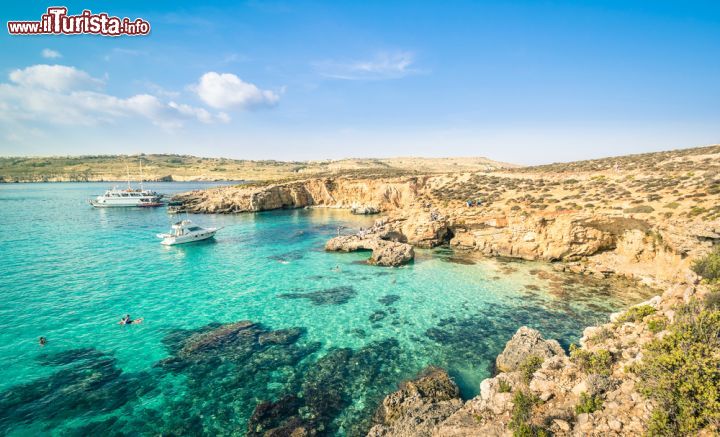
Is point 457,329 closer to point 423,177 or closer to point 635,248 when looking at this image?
point 635,248

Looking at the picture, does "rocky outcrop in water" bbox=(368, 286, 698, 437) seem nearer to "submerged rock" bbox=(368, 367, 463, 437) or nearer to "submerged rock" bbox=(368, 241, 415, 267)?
"submerged rock" bbox=(368, 367, 463, 437)

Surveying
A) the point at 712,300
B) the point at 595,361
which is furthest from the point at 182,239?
the point at 712,300

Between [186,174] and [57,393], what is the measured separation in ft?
572

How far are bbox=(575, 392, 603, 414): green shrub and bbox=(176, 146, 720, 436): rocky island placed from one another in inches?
1.0

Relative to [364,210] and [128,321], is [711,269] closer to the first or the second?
[128,321]

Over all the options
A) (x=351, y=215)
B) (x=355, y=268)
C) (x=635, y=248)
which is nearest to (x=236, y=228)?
(x=351, y=215)

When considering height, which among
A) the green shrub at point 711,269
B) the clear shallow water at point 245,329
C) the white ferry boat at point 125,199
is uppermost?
the white ferry boat at point 125,199

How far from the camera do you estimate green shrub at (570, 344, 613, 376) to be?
9164 millimetres

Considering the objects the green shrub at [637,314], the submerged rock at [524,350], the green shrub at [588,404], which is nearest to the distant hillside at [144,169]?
the submerged rock at [524,350]

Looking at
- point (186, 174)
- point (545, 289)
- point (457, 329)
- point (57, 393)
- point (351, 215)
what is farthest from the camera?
point (186, 174)

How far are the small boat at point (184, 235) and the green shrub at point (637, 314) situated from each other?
39044mm

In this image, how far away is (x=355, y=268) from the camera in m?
28.4

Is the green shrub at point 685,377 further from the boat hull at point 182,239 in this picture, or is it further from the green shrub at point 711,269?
the boat hull at point 182,239

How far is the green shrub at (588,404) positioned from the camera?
7.73 meters
